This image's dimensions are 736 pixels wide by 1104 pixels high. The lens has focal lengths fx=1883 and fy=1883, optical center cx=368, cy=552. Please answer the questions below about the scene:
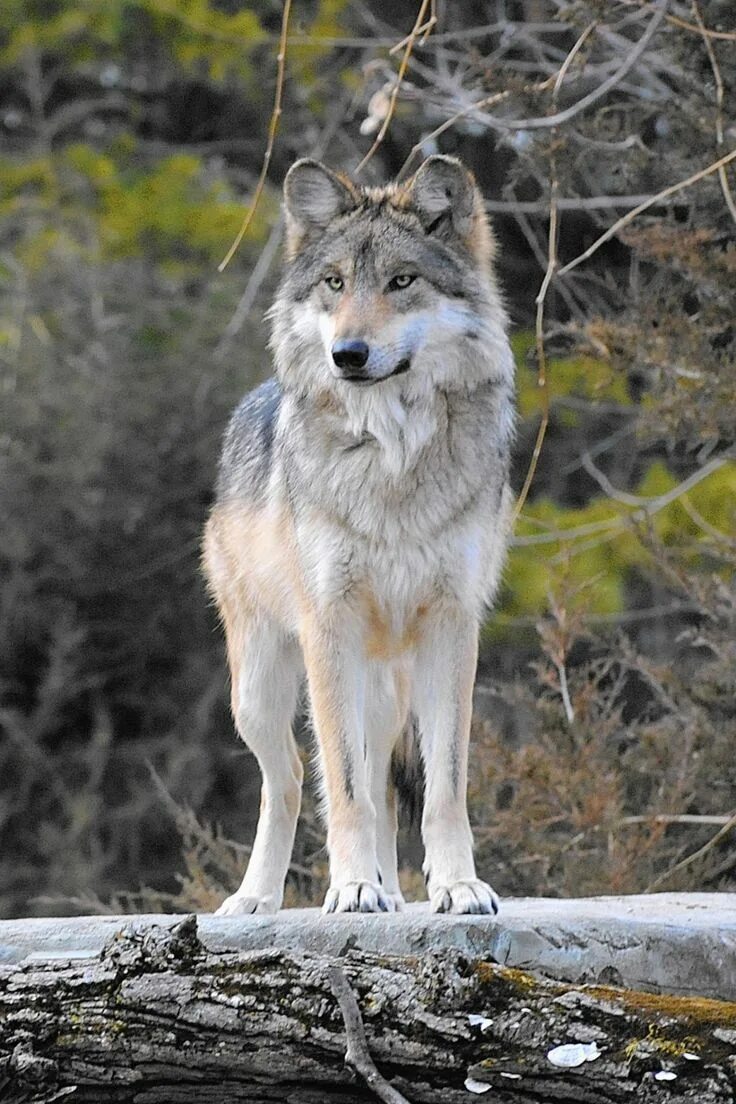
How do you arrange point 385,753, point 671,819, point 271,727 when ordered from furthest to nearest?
point 671,819 < point 271,727 < point 385,753

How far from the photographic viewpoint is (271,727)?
22.8 ft

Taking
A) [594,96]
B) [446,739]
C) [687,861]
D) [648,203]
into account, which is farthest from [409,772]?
[594,96]

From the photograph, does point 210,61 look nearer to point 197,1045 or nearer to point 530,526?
point 530,526

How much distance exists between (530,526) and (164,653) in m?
5.22

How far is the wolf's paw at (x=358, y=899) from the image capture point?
5.77m

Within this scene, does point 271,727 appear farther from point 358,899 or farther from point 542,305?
point 542,305

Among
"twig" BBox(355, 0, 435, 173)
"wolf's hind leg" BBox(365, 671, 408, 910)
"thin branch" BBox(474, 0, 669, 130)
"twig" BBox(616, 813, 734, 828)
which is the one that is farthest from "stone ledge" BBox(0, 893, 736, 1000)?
"thin branch" BBox(474, 0, 669, 130)

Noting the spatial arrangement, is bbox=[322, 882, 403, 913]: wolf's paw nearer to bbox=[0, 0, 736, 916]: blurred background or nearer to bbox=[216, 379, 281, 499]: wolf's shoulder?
bbox=[216, 379, 281, 499]: wolf's shoulder

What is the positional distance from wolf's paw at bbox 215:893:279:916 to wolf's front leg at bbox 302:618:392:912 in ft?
2.05

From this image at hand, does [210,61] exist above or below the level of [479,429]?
above

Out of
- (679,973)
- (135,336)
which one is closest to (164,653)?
(135,336)

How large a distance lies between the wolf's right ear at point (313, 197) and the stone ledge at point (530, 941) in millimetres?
2416

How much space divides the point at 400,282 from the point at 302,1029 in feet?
9.07

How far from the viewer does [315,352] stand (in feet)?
20.9
